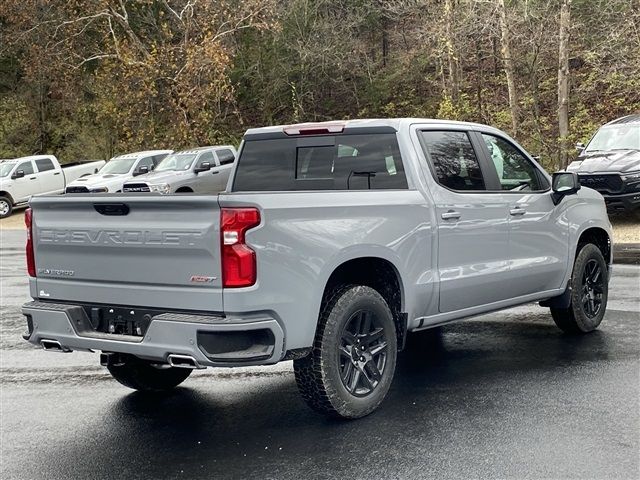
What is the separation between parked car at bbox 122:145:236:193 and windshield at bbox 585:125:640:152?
9938 millimetres

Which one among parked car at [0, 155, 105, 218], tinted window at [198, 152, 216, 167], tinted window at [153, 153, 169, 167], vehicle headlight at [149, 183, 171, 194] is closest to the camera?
vehicle headlight at [149, 183, 171, 194]

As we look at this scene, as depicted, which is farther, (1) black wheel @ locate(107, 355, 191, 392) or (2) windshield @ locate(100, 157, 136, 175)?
(2) windshield @ locate(100, 157, 136, 175)

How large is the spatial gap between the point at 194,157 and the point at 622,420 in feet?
64.8

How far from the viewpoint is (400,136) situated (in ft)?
18.6

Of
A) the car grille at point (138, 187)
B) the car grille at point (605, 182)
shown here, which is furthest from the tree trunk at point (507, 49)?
the car grille at point (138, 187)

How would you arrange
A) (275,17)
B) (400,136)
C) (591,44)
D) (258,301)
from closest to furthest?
(258,301), (400,136), (591,44), (275,17)

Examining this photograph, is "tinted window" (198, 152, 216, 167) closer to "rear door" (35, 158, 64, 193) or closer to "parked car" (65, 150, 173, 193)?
Result: "parked car" (65, 150, 173, 193)

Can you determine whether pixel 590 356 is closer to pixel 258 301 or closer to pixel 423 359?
pixel 423 359

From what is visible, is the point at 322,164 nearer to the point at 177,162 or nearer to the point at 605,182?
the point at 605,182

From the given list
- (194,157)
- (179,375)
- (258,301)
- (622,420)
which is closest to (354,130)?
(258,301)

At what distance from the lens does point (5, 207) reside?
26.1 meters

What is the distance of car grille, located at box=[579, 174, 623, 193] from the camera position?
→ 50.4 feet

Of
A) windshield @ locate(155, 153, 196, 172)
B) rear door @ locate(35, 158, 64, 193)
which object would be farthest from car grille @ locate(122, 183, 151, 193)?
rear door @ locate(35, 158, 64, 193)

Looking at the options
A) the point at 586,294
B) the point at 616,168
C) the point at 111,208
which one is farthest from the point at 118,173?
the point at 111,208
